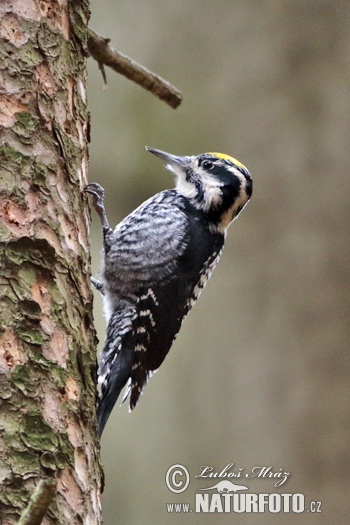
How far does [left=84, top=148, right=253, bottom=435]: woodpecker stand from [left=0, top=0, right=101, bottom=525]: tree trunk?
586 millimetres

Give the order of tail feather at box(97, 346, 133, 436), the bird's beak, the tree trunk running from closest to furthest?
the tree trunk
tail feather at box(97, 346, 133, 436)
the bird's beak

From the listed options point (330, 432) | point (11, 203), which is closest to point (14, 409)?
point (11, 203)

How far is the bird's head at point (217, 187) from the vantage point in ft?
9.36

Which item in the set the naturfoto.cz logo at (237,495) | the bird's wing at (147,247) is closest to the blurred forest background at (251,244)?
the naturfoto.cz logo at (237,495)

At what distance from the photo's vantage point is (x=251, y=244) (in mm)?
3895

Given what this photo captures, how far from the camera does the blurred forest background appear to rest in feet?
11.5

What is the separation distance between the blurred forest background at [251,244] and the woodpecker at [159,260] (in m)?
0.95

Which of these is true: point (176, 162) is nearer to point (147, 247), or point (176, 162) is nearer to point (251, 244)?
point (147, 247)

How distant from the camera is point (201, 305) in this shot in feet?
13.6

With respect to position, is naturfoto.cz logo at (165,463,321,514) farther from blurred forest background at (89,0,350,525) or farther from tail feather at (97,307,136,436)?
tail feather at (97,307,136,436)

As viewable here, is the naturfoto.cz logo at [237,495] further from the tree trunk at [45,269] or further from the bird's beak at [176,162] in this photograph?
the tree trunk at [45,269]

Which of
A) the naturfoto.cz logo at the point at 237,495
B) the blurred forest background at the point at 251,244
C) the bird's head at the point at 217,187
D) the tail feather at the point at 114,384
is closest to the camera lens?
the tail feather at the point at 114,384

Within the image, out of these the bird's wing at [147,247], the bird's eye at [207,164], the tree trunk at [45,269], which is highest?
the bird's eye at [207,164]

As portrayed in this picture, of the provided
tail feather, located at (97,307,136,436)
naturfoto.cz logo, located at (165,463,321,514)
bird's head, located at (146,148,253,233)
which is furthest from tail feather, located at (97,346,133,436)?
naturfoto.cz logo, located at (165,463,321,514)
